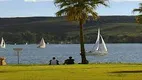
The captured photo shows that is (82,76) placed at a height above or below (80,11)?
below

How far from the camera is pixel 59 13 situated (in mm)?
61812

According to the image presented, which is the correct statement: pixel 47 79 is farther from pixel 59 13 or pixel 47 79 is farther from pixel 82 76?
pixel 59 13

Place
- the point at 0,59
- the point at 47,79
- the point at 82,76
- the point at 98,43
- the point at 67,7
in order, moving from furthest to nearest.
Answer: the point at 98,43 → the point at 67,7 → the point at 0,59 → the point at 82,76 → the point at 47,79

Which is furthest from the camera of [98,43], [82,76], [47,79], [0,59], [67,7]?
[98,43]

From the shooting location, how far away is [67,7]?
62.5 m

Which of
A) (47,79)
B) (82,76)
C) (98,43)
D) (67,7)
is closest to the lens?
(47,79)

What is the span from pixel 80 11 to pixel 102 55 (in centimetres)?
6582

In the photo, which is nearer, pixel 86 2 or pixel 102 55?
pixel 86 2

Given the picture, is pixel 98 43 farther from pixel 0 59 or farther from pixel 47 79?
pixel 47 79

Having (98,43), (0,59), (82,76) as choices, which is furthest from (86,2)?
(98,43)

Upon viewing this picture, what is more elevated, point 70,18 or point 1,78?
point 70,18

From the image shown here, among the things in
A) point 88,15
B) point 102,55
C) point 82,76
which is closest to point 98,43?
point 102,55

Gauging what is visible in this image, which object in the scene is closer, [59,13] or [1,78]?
[1,78]

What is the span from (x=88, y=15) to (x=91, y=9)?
2.67 ft
